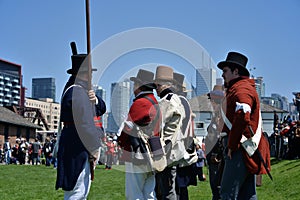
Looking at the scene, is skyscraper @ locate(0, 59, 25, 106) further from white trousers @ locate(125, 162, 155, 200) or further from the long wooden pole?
white trousers @ locate(125, 162, 155, 200)

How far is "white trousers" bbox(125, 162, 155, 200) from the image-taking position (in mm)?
6426

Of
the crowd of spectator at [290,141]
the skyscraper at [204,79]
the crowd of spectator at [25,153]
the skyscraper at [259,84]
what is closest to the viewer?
the skyscraper at [204,79]

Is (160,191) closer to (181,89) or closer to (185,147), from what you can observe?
(185,147)

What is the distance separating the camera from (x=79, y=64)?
6.40 m

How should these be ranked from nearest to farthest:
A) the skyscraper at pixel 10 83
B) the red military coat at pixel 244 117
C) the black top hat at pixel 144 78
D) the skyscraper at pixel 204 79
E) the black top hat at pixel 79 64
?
the red military coat at pixel 244 117
the black top hat at pixel 79 64
the black top hat at pixel 144 78
the skyscraper at pixel 204 79
the skyscraper at pixel 10 83

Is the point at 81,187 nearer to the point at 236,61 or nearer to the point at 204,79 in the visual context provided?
the point at 236,61

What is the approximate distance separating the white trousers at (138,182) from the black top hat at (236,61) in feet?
4.89

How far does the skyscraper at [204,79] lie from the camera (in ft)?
25.2

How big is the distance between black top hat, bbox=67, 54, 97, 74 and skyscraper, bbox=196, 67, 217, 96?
1825 mm

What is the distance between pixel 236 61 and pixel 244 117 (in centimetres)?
89

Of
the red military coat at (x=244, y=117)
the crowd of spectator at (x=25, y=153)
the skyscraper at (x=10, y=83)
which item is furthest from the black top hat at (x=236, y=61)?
the skyscraper at (x=10, y=83)

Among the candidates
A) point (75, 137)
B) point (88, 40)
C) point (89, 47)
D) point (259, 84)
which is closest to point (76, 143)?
point (75, 137)

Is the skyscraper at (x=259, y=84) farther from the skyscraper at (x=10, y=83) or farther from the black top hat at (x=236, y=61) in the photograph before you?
the skyscraper at (x=10, y=83)

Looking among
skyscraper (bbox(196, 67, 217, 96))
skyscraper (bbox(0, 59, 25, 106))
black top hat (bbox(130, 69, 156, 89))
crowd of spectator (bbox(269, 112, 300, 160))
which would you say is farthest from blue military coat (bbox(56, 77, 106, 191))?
skyscraper (bbox(0, 59, 25, 106))
